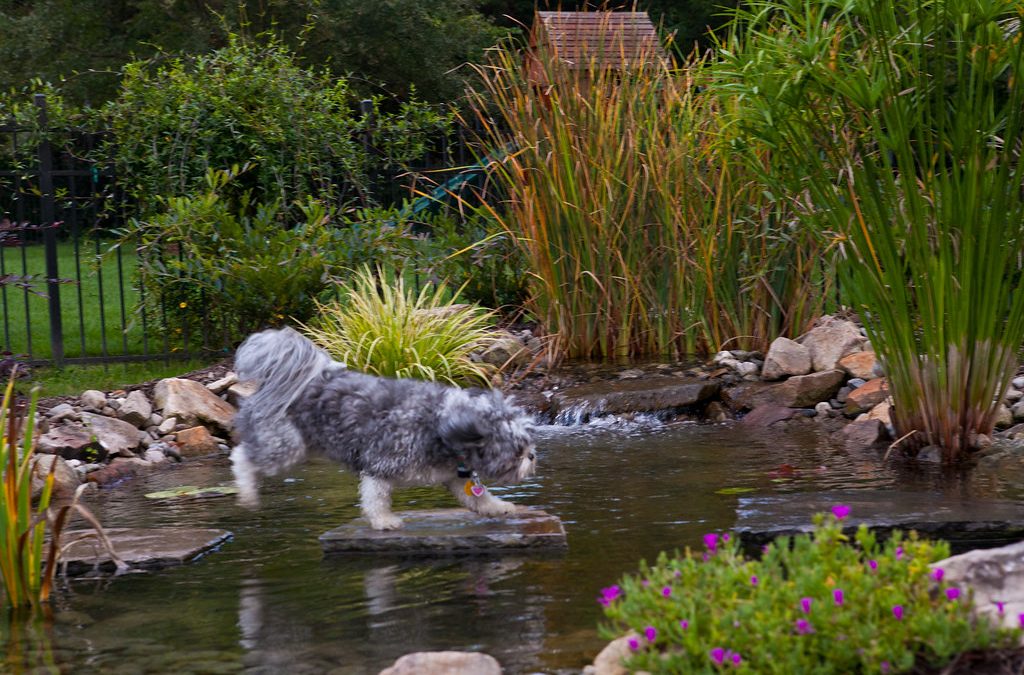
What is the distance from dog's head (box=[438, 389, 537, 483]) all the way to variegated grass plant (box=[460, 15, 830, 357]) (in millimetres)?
5052

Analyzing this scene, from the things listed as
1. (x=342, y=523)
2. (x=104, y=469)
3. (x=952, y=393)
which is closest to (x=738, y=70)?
(x=952, y=393)

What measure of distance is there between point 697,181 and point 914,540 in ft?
22.9

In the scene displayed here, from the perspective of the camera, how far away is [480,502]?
5.78 meters

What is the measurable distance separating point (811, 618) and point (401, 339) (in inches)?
257

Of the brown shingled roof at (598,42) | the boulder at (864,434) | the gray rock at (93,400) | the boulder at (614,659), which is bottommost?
the boulder at (864,434)

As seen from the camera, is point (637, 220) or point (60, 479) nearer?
point (60, 479)

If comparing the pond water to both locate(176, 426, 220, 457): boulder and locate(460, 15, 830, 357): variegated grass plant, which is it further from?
locate(460, 15, 830, 357): variegated grass plant

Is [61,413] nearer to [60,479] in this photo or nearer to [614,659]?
[60,479]

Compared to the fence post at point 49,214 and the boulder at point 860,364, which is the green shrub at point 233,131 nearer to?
the fence post at point 49,214

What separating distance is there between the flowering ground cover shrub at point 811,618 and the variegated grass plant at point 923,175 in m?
3.47

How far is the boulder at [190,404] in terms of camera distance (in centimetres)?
917

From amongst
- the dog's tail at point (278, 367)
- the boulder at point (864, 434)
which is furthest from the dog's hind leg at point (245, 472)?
the boulder at point (864, 434)

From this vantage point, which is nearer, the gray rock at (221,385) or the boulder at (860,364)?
the boulder at (860,364)

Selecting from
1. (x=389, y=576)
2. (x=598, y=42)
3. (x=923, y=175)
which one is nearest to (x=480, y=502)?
(x=389, y=576)
